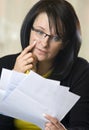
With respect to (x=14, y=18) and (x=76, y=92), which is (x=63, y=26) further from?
(x=14, y=18)

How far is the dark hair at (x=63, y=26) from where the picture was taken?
45.4 inches

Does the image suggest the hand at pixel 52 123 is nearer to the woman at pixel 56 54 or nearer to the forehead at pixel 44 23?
the woman at pixel 56 54

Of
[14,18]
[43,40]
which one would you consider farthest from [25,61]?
[14,18]

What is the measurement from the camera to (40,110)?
993 millimetres

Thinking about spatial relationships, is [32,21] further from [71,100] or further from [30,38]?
[71,100]

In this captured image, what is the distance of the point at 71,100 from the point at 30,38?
0.36 m

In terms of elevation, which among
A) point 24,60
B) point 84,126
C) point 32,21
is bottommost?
point 84,126

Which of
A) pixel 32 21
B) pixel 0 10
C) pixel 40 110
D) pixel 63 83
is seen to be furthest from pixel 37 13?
pixel 0 10

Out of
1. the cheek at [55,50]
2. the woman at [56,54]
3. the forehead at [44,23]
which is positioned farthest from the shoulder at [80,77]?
the forehead at [44,23]

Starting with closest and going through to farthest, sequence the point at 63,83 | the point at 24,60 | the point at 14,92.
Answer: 1. the point at 14,92
2. the point at 24,60
3. the point at 63,83

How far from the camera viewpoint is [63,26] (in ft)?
3.78

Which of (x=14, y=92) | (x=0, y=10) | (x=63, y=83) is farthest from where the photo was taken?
(x=0, y=10)

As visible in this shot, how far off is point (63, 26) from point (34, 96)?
338 mm

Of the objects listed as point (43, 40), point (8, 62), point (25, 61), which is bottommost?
point (8, 62)
